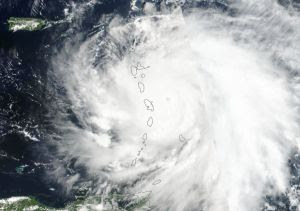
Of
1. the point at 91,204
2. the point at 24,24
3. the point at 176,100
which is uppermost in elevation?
the point at 24,24

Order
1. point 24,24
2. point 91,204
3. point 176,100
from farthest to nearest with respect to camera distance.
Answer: point 176,100, point 24,24, point 91,204

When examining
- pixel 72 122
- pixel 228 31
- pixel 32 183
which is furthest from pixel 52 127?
pixel 228 31

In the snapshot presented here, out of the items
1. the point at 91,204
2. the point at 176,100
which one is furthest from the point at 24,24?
the point at 91,204

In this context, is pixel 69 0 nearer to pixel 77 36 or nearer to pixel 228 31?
pixel 77 36

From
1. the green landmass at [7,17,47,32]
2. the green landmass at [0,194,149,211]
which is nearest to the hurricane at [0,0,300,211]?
the green landmass at [0,194,149,211]

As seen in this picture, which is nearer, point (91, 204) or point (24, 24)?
point (91, 204)

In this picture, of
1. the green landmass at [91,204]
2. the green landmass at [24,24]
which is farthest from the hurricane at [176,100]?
the green landmass at [24,24]

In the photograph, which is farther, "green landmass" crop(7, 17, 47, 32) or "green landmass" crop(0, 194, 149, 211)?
"green landmass" crop(7, 17, 47, 32)

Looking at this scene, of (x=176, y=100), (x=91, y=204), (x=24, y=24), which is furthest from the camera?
(x=176, y=100)

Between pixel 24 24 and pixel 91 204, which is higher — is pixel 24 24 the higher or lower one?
the higher one

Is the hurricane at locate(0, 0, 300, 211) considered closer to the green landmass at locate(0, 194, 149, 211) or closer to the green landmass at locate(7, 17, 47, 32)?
the green landmass at locate(0, 194, 149, 211)

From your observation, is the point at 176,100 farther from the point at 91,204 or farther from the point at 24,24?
the point at 24,24

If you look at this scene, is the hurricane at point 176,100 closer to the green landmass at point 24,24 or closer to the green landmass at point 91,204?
the green landmass at point 91,204
